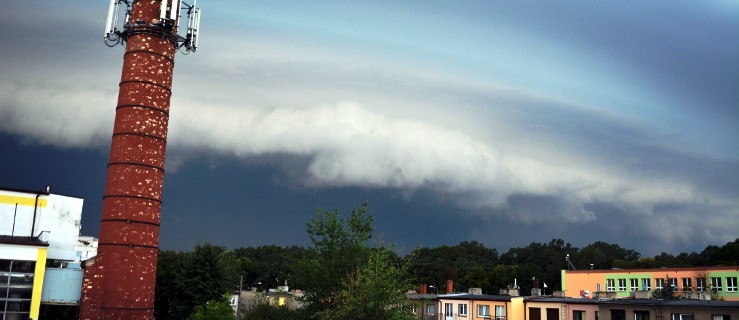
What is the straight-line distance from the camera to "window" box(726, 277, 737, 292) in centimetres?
7325

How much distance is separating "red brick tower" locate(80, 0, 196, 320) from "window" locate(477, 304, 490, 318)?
32.0m

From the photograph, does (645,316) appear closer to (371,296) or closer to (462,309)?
(462,309)

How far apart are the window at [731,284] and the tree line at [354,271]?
22.5m

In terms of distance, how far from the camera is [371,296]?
96.9 ft

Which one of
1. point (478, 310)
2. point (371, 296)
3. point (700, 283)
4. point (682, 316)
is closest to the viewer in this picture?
point (371, 296)

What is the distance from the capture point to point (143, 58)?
4300 cm

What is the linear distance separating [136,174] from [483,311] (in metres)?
35.6

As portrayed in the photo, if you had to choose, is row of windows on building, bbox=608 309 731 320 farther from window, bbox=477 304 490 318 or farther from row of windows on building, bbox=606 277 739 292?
row of windows on building, bbox=606 277 739 292

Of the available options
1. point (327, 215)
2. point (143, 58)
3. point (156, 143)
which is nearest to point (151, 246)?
point (156, 143)

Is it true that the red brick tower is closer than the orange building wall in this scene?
Yes

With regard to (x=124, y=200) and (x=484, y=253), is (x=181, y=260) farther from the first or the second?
(x=484, y=253)

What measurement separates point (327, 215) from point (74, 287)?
1963cm

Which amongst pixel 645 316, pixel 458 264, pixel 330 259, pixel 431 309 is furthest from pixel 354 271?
pixel 458 264

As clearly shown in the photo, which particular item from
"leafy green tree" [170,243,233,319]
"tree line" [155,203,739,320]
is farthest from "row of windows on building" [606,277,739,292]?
"leafy green tree" [170,243,233,319]
